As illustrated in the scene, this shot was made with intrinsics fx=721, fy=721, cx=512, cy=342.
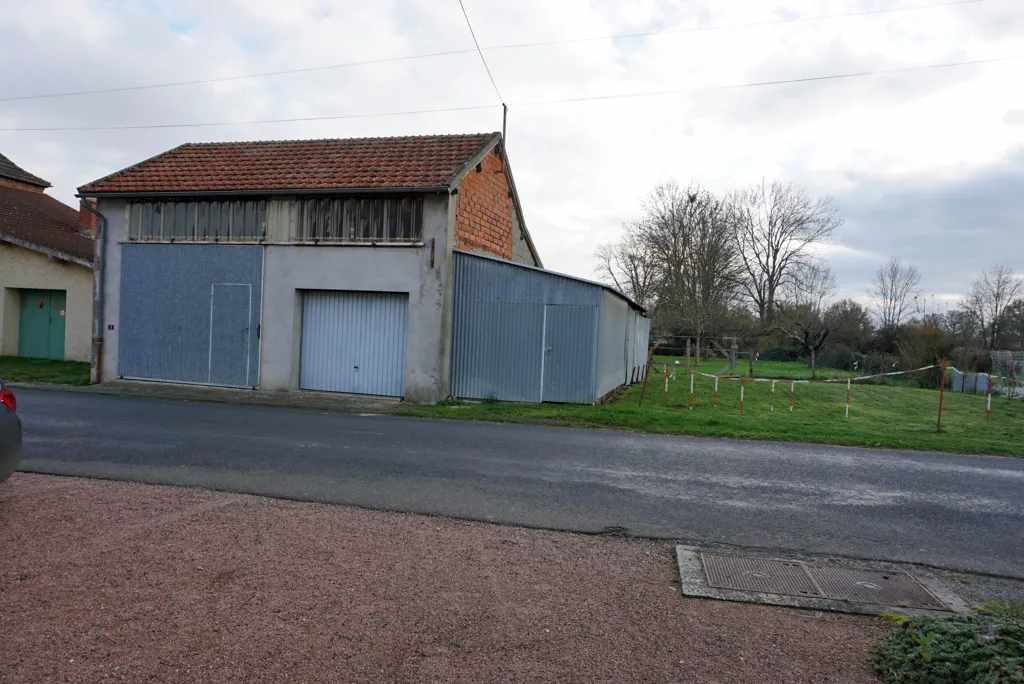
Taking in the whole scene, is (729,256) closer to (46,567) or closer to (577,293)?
(577,293)

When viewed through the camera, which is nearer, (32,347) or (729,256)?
(32,347)

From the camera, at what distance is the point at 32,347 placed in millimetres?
22016

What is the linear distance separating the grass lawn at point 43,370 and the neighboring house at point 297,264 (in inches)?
49.0

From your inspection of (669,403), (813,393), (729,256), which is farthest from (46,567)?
(729,256)

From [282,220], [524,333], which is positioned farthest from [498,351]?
[282,220]

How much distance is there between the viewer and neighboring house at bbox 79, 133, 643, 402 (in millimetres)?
15062

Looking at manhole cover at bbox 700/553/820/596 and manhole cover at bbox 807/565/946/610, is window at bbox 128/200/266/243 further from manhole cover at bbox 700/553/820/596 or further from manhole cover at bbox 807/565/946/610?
manhole cover at bbox 807/565/946/610

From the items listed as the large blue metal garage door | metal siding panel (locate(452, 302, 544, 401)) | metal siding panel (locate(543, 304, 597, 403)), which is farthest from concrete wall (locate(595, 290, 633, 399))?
the large blue metal garage door

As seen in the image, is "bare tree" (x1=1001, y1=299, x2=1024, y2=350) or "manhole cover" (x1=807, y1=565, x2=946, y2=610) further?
"bare tree" (x1=1001, y1=299, x2=1024, y2=350)

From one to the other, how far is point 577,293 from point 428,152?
495 cm

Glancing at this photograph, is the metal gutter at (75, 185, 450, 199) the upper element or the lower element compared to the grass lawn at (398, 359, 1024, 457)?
upper

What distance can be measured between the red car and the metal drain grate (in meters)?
5.26

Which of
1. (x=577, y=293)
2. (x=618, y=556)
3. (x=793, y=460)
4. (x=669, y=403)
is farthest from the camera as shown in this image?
(x=669, y=403)

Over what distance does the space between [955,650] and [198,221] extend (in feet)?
54.1
